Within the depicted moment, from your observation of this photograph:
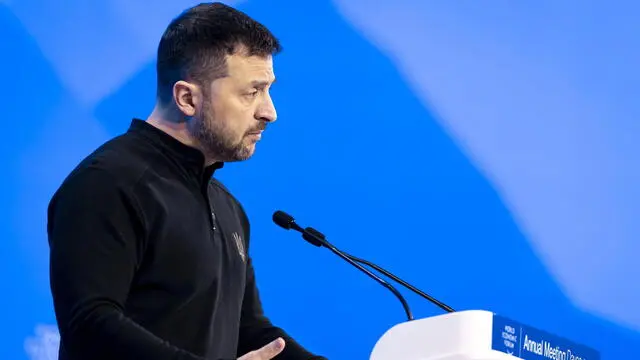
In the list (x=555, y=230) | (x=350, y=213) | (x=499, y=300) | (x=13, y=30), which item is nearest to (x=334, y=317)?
(x=350, y=213)

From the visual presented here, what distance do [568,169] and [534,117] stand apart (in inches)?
8.8

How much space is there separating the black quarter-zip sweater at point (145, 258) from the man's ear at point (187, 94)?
0.29 ft

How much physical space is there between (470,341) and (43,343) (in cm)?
159

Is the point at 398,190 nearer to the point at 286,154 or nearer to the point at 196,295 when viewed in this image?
the point at 286,154

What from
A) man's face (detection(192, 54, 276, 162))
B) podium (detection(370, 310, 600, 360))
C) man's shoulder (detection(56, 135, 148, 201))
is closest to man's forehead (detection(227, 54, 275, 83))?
man's face (detection(192, 54, 276, 162))

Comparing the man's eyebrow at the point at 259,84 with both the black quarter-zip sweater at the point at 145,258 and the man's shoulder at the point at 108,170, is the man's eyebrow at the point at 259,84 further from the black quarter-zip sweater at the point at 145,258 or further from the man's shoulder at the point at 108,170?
the man's shoulder at the point at 108,170

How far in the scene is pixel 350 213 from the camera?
11.6ft

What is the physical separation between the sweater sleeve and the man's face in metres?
0.31

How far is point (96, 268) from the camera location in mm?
1808

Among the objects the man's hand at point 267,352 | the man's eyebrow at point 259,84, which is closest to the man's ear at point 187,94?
the man's eyebrow at point 259,84

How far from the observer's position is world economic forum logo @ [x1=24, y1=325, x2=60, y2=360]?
2.98 m

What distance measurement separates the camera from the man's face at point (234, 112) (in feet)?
7.18

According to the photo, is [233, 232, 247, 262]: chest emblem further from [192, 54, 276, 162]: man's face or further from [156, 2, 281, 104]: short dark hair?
[156, 2, 281, 104]: short dark hair

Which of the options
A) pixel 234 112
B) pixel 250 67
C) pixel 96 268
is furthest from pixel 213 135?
pixel 96 268
